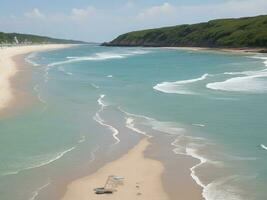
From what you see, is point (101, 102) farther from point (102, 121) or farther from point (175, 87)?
point (175, 87)

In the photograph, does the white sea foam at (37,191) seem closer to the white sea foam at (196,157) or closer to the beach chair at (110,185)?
the beach chair at (110,185)

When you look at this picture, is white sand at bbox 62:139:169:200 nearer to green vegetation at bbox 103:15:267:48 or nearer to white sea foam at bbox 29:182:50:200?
white sea foam at bbox 29:182:50:200

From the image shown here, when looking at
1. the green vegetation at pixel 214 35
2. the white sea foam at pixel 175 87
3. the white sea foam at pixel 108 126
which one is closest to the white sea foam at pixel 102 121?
the white sea foam at pixel 108 126

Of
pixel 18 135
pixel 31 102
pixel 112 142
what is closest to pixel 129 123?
pixel 112 142

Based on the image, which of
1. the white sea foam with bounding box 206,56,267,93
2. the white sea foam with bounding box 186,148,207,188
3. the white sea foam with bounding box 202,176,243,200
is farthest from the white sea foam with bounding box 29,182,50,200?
the white sea foam with bounding box 206,56,267,93

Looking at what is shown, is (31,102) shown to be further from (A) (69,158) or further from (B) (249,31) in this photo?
(B) (249,31)

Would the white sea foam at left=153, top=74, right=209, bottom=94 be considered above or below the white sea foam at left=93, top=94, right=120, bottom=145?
below

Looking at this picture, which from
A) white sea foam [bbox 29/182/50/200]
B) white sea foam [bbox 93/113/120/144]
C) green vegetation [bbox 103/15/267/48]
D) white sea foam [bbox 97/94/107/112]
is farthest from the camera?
green vegetation [bbox 103/15/267/48]
